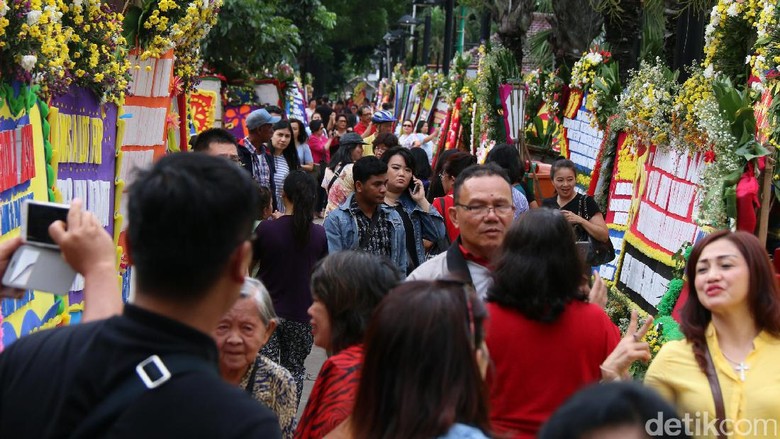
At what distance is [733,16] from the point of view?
8.31m

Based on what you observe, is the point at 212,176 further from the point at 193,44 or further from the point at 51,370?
the point at 193,44

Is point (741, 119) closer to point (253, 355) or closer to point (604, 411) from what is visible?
point (253, 355)

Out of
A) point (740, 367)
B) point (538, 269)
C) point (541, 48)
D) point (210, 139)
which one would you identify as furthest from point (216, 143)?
point (541, 48)

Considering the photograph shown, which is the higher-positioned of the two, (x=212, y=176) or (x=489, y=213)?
(x=212, y=176)

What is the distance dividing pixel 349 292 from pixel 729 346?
1.32 m

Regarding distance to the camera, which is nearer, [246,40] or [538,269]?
[538,269]

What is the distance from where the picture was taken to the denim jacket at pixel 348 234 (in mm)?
7348

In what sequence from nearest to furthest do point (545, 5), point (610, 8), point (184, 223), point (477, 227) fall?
point (184, 223), point (477, 227), point (610, 8), point (545, 5)

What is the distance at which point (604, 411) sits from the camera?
6.98 feet

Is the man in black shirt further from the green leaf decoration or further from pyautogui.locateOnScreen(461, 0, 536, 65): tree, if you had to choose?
pyautogui.locateOnScreen(461, 0, 536, 65): tree

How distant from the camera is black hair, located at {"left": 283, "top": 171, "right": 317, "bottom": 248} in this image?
7219 mm

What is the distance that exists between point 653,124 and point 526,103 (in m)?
6.86

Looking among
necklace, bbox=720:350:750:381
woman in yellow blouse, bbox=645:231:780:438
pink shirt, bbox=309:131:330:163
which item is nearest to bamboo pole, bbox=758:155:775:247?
woman in yellow blouse, bbox=645:231:780:438

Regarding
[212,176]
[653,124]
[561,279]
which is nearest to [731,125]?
[653,124]
